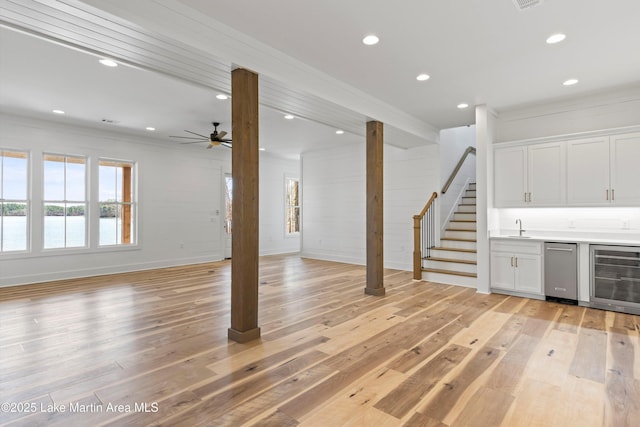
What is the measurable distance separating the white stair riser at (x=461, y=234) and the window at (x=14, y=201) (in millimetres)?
8273

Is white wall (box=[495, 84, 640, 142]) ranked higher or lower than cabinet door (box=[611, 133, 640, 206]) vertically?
higher

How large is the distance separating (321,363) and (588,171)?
4.64m

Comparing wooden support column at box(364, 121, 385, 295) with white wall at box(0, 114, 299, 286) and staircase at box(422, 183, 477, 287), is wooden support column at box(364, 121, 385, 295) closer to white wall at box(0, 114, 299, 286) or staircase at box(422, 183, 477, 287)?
staircase at box(422, 183, 477, 287)

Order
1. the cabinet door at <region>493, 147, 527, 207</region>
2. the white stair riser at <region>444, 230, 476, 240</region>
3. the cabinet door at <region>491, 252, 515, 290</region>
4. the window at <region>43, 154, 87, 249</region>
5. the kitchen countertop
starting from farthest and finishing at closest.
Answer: the white stair riser at <region>444, 230, 476, 240</region> < the window at <region>43, 154, 87, 249</region> < the cabinet door at <region>493, 147, 527, 207</region> < the cabinet door at <region>491, 252, 515, 290</region> < the kitchen countertop

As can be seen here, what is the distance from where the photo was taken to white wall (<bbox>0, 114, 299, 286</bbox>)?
20.1 feet

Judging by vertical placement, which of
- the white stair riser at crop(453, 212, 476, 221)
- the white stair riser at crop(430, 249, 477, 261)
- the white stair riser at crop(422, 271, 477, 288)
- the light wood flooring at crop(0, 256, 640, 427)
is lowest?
the light wood flooring at crop(0, 256, 640, 427)

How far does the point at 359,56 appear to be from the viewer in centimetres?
367

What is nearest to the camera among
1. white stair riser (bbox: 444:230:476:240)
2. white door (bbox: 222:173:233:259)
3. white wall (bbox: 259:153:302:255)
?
white stair riser (bbox: 444:230:476:240)

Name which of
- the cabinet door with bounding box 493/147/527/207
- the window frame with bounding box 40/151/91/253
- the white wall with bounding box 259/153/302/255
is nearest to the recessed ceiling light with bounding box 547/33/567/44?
the cabinet door with bounding box 493/147/527/207

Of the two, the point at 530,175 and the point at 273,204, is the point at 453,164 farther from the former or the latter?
the point at 273,204

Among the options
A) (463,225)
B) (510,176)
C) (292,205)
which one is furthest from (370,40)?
(292,205)

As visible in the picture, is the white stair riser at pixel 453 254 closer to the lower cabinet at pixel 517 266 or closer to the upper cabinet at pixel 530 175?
the lower cabinet at pixel 517 266

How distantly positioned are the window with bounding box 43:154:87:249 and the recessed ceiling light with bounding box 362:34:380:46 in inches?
254

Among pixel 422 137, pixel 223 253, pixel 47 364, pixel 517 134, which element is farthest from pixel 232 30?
pixel 223 253
